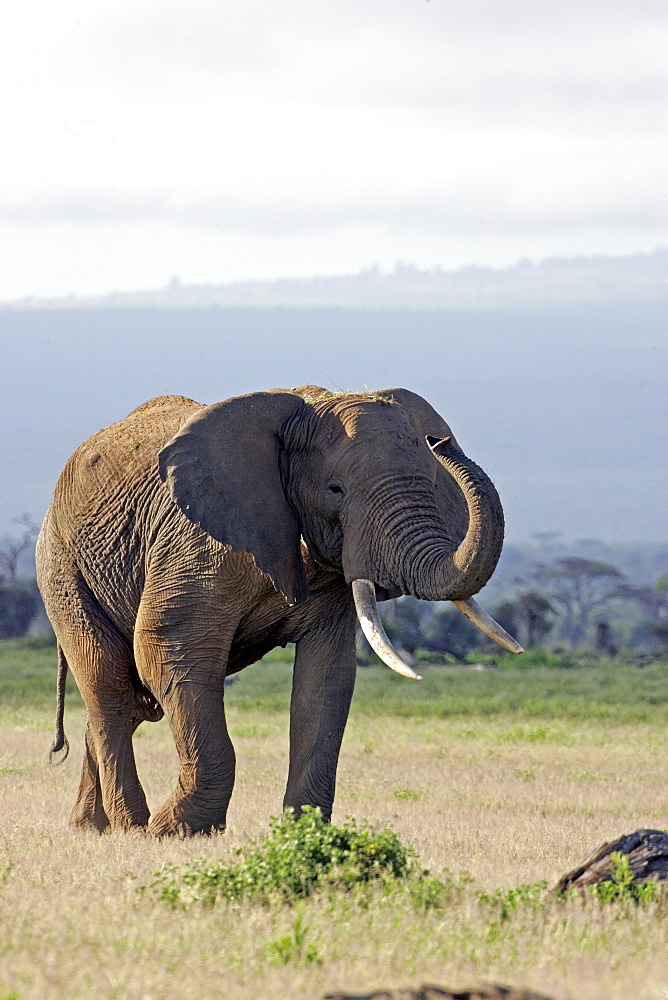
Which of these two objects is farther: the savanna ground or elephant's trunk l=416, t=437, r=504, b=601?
elephant's trunk l=416, t=437, r=504, b=601

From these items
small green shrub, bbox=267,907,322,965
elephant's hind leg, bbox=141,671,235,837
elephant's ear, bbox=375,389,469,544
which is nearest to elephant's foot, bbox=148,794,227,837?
elephant's hind leg, bbox=141,671,235,837

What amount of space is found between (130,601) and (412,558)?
259 cm

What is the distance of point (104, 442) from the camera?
10977 mm

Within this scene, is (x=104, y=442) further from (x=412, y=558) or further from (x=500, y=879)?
(x=500, y=879)

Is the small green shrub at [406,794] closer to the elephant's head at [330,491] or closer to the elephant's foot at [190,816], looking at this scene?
the elephant's foot at [190,816]

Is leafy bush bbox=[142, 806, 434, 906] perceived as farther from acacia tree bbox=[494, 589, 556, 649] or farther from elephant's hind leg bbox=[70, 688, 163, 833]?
acacia tree bbox=[494, 589, 556, 649]

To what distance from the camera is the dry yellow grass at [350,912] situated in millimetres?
5555

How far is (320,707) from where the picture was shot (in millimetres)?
9773

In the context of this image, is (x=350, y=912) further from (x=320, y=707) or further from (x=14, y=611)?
(x=14, y=611)

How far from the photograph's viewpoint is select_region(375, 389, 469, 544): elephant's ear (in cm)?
955

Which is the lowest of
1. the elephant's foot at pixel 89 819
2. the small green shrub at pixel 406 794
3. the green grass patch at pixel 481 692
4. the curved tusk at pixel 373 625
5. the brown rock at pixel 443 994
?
the green grass patch at pixel 481 692

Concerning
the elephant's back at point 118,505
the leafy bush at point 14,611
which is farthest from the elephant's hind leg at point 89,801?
the leafy bush at point 14,611

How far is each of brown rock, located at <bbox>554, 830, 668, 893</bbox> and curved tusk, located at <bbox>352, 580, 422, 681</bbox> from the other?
1.45 metres

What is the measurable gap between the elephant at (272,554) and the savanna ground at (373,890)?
72 cm
